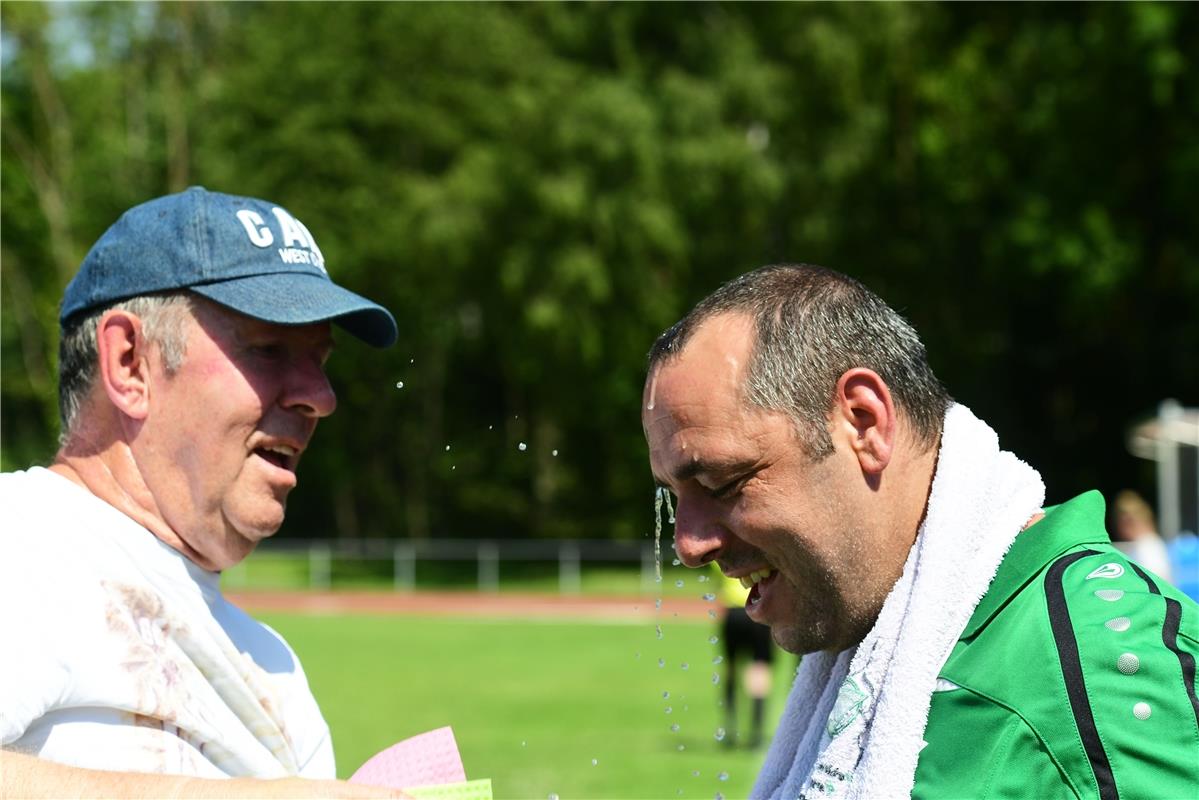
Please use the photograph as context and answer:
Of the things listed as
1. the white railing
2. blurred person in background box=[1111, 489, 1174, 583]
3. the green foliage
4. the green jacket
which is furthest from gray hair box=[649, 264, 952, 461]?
the white railing

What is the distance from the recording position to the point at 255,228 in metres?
2.55

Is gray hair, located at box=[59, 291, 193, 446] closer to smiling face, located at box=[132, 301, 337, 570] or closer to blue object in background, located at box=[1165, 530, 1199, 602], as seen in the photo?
smiling face, located at box=[132, 301, 337, 570]

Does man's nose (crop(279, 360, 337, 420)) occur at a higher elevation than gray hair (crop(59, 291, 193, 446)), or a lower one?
lower

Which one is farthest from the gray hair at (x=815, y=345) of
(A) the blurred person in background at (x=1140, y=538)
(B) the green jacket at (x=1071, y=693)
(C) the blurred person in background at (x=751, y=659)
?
(A) the blurred person in background at (x=1140, y=538)

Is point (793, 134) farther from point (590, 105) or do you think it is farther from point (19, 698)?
point (19, 698)

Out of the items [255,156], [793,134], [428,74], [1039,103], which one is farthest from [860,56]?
[255,156]

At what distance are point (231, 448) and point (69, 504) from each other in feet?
0.97

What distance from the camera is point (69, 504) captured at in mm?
2355

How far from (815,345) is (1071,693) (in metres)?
0.62

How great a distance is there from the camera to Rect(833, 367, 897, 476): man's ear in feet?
6.84

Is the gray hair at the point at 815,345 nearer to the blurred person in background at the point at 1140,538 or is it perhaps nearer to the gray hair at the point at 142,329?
the gray hair at the point at 142,329

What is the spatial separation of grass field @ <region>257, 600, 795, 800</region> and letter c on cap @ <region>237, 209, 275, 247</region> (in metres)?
3.04

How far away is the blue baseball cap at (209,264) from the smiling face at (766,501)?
747 millimetres

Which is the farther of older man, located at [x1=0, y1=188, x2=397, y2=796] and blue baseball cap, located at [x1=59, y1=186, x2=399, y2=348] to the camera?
blue baseball cap, located at [x1=59, y1=186, x2=399, y2=348]
